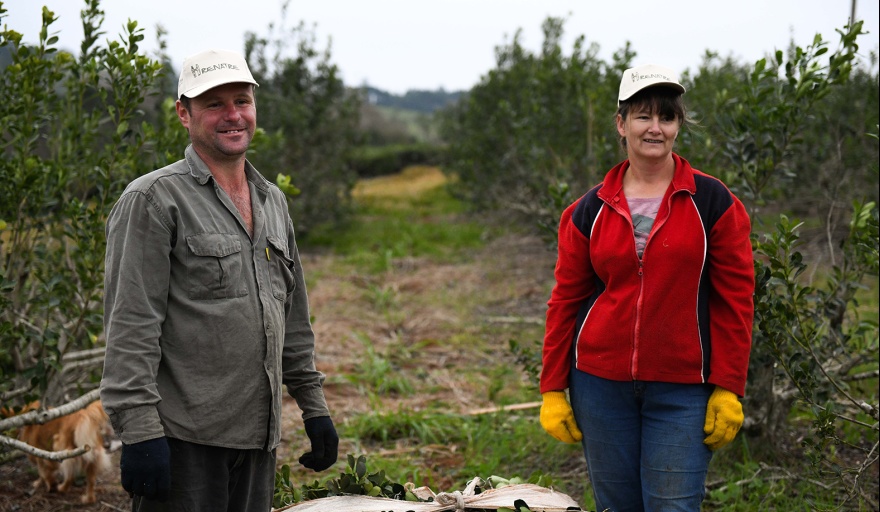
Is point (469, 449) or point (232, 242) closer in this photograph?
point (232, 242)

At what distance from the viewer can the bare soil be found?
4.76m

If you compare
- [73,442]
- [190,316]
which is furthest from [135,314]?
[73,442]

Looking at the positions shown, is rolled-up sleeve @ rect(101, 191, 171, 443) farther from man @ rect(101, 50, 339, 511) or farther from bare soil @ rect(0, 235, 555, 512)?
bare soil @ rect(0, 235, 555, 512)

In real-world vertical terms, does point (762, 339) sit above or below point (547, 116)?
below

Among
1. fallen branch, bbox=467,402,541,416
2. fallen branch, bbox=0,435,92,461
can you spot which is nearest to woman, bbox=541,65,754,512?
fallen branch, bbox=0,435,92,461

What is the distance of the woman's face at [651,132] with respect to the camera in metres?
2.55

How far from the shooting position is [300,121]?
43.2ft

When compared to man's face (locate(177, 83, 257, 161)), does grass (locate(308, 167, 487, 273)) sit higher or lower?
lower

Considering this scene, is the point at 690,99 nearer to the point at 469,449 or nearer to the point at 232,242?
the point at 469,449

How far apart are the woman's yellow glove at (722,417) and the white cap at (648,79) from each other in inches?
39.2

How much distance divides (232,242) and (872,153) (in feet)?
32.9

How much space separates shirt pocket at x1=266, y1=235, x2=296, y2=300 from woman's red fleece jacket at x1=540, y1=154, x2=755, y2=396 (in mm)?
1016

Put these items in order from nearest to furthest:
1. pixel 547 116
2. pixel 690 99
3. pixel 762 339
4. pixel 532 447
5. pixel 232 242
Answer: pixel 232 242 < pixel 762 339 < pixel 532 447 < pixel 690 99 < pixel 547 116

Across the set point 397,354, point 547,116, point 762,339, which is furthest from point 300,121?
point 762,339
